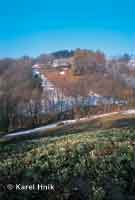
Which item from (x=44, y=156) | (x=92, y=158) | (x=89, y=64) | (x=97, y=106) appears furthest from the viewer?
(x=89, y=64)

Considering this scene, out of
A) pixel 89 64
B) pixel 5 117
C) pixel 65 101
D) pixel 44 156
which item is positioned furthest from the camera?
pixel 89 64

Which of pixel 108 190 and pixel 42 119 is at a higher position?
pixel 108 190

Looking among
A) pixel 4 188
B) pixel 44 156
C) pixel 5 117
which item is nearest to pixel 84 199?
pixel 4 188

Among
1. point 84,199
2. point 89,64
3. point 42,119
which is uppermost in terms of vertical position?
point 89,64

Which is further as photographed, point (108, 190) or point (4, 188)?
point (4, 188)

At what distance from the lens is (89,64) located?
188 meters

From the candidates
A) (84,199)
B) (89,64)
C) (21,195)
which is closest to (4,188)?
(21,195)

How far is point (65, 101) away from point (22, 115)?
33.8m

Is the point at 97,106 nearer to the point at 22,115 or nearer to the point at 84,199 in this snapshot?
the point at 22,115

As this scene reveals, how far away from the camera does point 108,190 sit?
1112 cm

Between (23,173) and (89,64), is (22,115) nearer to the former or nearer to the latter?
(23,173)

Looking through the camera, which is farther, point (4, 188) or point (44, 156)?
point (44, 156)

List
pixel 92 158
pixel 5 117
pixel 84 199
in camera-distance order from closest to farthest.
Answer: pixel 84 199 → pixel 92 158 → pixel 5 117

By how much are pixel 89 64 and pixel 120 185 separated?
179977mm
